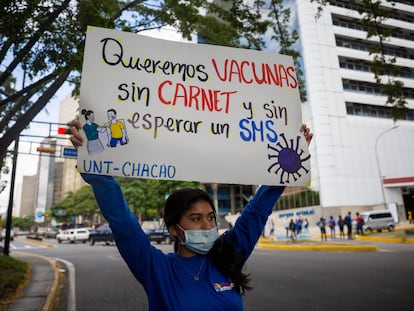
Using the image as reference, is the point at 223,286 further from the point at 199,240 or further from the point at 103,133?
the point at 103,133

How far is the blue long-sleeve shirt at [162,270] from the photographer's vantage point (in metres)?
1.60

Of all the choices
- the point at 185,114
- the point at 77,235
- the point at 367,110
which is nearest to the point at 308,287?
the point at 185,114

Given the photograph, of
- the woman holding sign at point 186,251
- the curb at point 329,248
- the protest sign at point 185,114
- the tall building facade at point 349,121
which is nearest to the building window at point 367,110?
the tall building facade at point 349,121

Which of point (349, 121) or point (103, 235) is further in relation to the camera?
point (349, 121)

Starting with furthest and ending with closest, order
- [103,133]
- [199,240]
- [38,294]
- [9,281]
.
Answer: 1. [9,281]
2. [38,294]
3. [103,133]
4. [199,240]

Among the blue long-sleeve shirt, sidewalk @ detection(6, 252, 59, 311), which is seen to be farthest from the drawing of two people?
sidewalk @ detection(6, 252, 59, 311)

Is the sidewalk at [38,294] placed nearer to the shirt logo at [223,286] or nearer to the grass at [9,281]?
the grass at [9,281]

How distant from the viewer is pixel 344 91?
38062mm

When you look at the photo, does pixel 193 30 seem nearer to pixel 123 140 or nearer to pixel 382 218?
pixel 123 140

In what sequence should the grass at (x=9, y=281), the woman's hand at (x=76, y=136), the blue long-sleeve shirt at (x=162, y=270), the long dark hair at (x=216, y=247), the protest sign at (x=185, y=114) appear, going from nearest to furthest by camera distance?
1. the blue long-sleeve shirt at (x=162, y=270)
2. the long dark hair at (x=216, y=247)
3. the woman's hand at (x=76, y=136)
4. the protest sign at (x=185, y=114)
5. the grass at (x=9, y=281)

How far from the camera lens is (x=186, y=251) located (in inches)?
73.5

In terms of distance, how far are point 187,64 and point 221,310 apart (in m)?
1.60

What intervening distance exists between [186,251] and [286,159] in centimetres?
94

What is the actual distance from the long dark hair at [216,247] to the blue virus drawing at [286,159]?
1.97 ft
